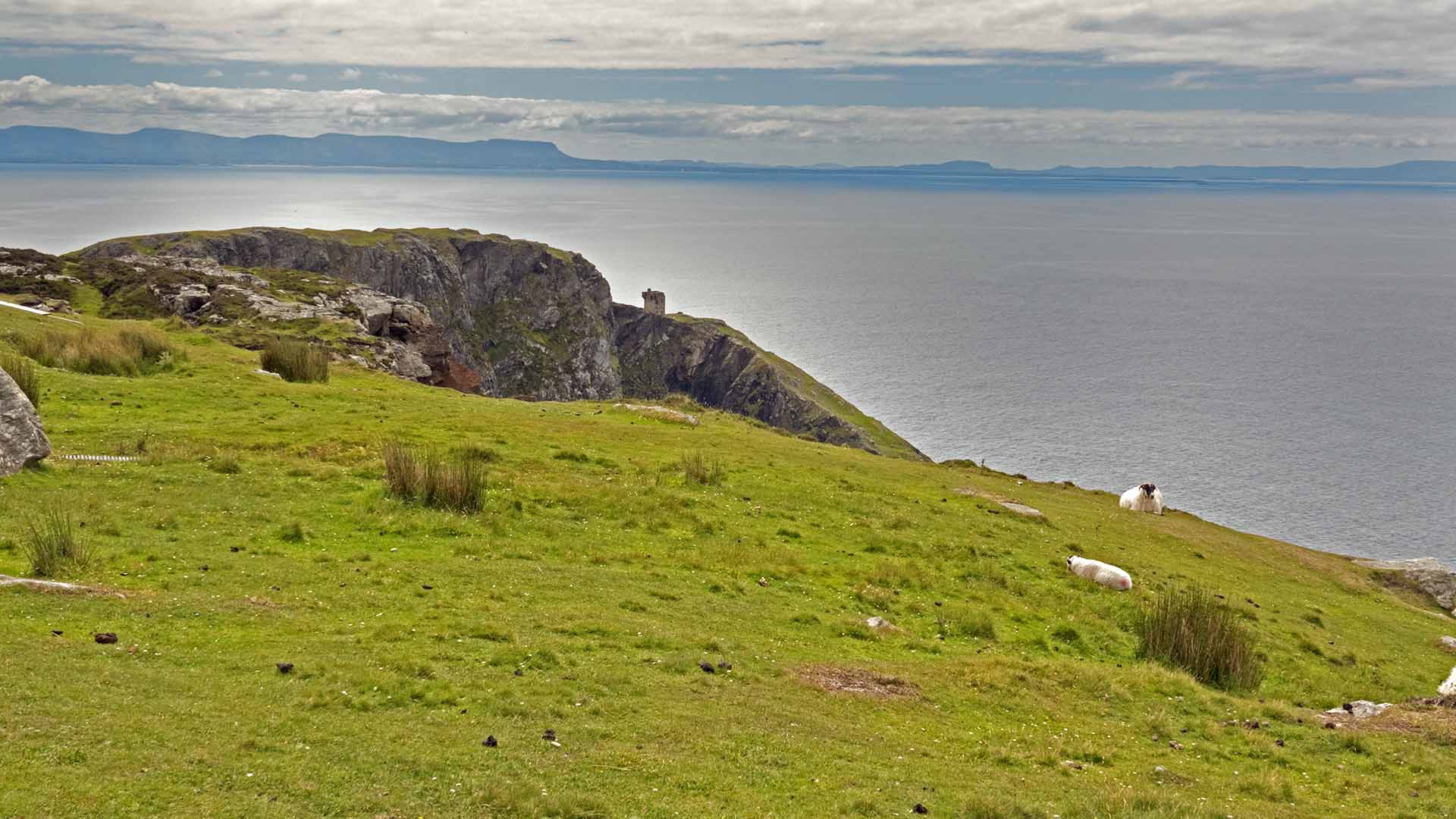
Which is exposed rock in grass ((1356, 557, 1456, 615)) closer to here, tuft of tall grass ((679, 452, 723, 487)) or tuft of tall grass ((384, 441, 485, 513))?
tuft of tall grass ((679, 452, 723, 487))

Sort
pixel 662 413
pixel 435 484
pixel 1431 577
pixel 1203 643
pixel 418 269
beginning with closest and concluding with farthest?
1. pixel 1203 643
2. pixel 435 484
3. pixel 1431 577
4. pixel 662 413
5. pixel 418 269

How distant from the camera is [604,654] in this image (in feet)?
59.1

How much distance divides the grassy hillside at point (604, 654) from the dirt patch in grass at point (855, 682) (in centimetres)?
11

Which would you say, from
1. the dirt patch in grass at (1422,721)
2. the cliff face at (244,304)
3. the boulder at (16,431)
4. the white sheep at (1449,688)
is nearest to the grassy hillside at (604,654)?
the dirt patch in grass at (1422,721)

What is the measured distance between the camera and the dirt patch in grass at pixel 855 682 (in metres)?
18.3

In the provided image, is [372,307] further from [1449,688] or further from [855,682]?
[1449,688]

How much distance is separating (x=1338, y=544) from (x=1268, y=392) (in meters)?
77.4

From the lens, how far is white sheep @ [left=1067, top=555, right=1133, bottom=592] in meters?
30.0

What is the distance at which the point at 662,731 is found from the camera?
1485cm

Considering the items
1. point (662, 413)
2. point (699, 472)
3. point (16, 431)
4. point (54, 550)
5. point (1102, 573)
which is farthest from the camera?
point (662, 413)

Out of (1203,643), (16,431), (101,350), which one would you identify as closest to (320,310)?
(101,350)

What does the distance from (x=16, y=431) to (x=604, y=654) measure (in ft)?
55.2

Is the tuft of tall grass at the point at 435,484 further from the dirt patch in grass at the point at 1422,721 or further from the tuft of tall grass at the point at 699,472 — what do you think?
the dirt patch in grass at the point at 1422,721

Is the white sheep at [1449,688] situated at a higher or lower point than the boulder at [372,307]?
lower
